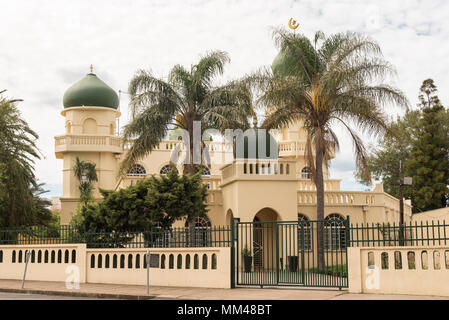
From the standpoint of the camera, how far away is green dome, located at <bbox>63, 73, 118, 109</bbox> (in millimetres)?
35600

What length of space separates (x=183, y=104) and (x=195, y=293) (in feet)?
38.2

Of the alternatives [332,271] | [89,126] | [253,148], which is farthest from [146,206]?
[89,126]

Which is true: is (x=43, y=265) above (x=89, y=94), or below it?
below

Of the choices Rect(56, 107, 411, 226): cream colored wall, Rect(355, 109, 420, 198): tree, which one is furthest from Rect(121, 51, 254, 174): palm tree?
Rect(355, 109, 420, 198): tree

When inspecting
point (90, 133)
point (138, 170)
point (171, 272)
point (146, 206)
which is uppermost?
point (90, 133)

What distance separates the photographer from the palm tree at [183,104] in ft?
76.4

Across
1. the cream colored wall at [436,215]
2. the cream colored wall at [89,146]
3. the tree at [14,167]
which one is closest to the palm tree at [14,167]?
the tree at [14,167]

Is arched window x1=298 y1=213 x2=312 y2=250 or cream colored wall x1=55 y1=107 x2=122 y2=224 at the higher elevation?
cream colored wall x1=55 y1=107 x2=122 y2=224

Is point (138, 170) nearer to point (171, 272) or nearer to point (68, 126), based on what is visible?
point (68, 126)

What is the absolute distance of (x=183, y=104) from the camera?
2436cm

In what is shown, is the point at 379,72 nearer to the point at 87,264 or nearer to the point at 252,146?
the point at 252,146

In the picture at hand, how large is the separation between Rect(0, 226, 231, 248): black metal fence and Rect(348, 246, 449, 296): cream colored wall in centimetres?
373

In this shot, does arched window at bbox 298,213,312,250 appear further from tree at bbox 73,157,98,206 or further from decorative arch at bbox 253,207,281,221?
tree at bbox 73,157,98,206
